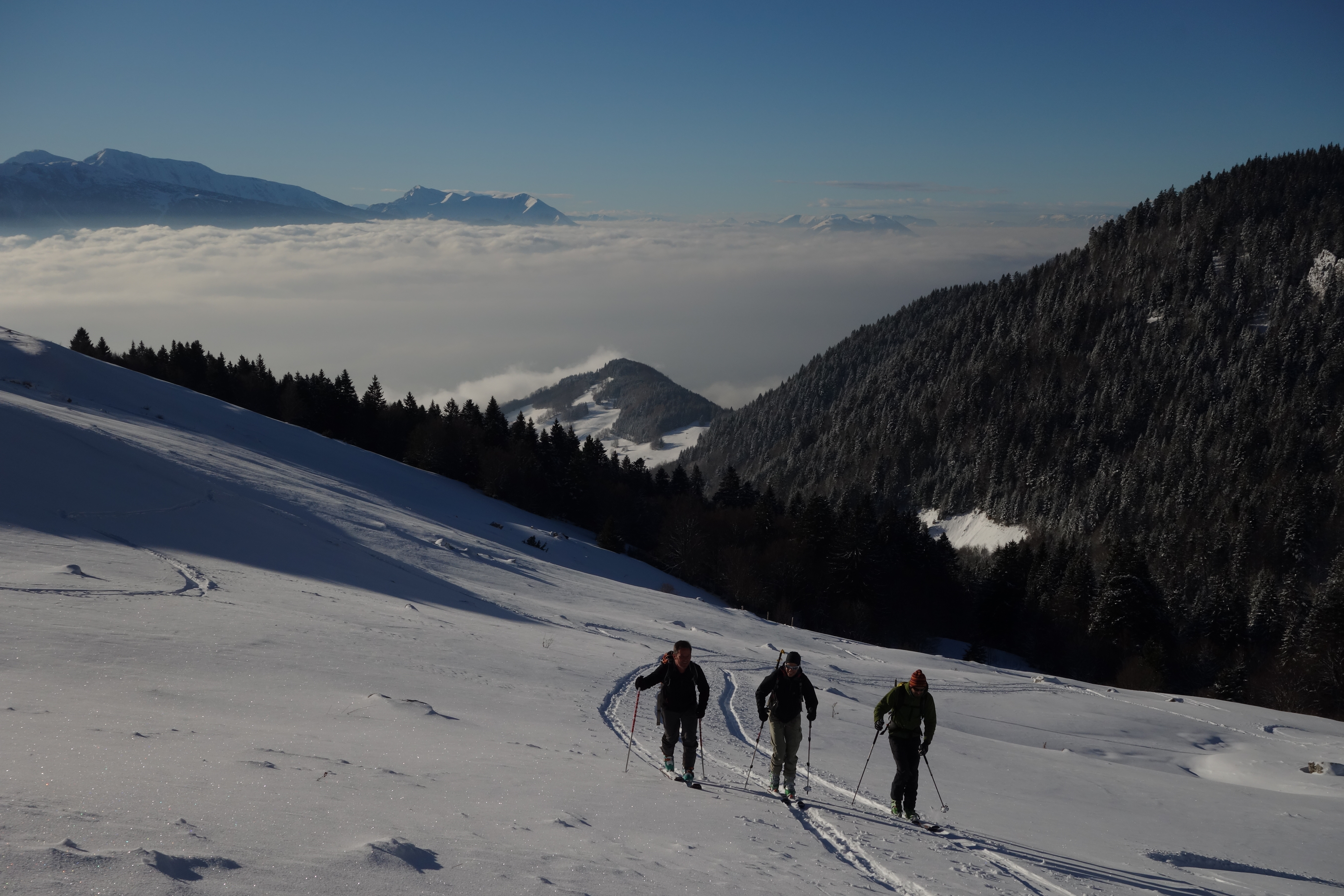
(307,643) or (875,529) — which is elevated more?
(875,529)

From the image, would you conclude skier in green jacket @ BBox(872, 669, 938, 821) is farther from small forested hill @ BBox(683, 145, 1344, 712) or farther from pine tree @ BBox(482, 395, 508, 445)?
pine tree @ BBox(482, 395, 508, 445)

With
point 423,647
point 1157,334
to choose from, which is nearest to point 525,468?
point 423,647

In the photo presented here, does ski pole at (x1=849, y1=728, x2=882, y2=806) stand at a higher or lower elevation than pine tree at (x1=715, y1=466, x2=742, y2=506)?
lower

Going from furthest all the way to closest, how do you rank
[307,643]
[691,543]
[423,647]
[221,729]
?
1. [691,543]
2. [423,647]
3. [307,643]
4. [221,729]

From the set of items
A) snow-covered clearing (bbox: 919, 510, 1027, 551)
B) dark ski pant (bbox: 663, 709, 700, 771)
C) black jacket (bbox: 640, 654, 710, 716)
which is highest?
snow-covered clearing (bbox: 919, 510, 1027, 551)

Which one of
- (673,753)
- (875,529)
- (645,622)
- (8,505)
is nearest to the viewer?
(673,753)

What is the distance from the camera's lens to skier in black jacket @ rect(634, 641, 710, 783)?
10.4 metres

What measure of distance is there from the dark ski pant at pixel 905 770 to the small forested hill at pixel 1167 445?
5375cm

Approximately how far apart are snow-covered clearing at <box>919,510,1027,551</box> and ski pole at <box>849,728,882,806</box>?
133 m

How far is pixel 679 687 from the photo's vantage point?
10539 mm

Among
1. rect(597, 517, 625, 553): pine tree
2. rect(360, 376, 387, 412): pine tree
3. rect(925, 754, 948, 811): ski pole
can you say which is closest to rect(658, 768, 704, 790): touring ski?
rect(925, 754, 948, 811): ski pole

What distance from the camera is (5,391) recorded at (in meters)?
36.6

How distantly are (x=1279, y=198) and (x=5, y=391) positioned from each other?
247484 millimetres

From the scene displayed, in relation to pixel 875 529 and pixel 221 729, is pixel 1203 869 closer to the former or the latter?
pixel 221 729
